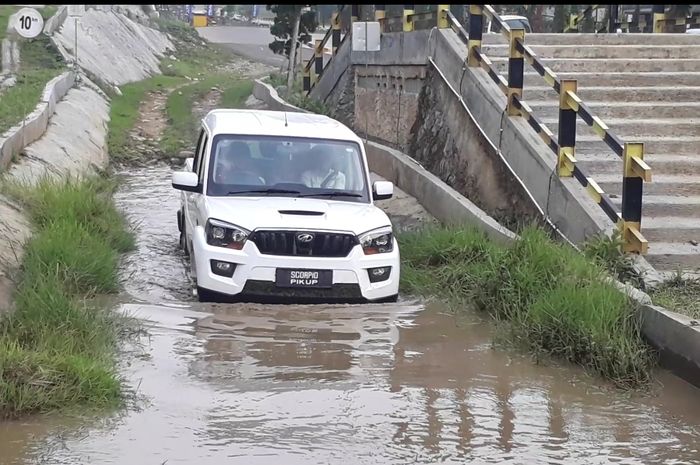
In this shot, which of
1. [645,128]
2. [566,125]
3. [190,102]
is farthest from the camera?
[190,102]

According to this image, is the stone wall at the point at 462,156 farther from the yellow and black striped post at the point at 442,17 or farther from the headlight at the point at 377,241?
the headlight at the point at 377,241

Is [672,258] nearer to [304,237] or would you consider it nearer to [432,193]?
[304,237]

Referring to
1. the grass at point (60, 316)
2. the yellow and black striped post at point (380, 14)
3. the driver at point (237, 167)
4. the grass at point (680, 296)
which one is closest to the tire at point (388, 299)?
the driver at point (237, 167)

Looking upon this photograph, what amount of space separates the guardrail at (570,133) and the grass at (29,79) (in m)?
7.00

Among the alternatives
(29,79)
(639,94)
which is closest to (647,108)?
(639,94)

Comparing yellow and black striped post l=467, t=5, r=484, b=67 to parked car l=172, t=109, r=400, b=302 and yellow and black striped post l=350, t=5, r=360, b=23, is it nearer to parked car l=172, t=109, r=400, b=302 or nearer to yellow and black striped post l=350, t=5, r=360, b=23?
parked car l=172, t=109, r=400, b=302

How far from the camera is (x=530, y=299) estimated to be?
902 centimetres

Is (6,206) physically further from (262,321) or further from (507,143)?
(507,143)

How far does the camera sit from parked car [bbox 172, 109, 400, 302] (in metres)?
9.45

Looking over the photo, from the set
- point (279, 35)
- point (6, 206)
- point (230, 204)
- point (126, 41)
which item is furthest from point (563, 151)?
point (126, 41)

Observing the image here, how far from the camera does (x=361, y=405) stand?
6836mm

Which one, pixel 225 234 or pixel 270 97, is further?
pixel 270 97

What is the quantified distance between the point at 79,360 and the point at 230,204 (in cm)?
343

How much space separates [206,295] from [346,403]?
9.93 feet
